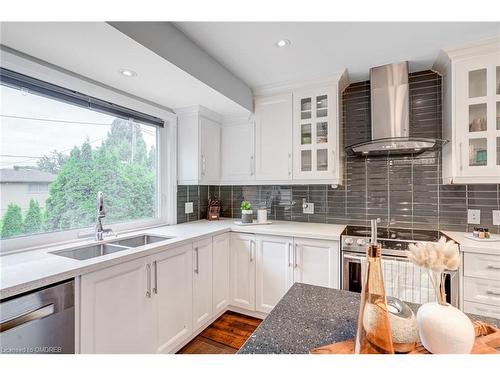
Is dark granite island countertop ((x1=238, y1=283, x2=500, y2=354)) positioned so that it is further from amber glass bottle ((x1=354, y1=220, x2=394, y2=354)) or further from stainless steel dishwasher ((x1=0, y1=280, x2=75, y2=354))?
stainless steel dishwasher ((x1=0, y1=280, x2=75, y2=354))

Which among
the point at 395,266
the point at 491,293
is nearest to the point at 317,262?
the point at 395,266

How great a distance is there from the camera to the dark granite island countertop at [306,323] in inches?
25.2

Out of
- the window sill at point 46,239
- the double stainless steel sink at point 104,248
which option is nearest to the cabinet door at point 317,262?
the double stainless steel sink at point 104,248

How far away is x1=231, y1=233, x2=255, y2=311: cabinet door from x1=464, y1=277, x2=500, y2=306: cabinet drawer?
1.53 m

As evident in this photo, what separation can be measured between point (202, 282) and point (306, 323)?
1.42 metres

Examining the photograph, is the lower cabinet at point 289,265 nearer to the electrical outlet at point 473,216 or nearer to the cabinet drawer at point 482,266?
the cabinet drawer at point 482,266

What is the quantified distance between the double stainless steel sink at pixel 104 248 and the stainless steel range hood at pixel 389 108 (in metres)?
1.91

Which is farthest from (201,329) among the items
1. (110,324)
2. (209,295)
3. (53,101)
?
(53,101)

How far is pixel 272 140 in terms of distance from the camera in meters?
2.47

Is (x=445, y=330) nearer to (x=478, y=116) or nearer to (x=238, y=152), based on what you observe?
(x=478, y=116)

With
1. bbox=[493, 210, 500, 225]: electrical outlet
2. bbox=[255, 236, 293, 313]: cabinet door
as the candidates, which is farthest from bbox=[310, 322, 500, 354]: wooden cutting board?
bbox=[493, 210, 500, 225]: electrical outlet

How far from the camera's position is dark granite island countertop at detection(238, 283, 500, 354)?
64 cm
